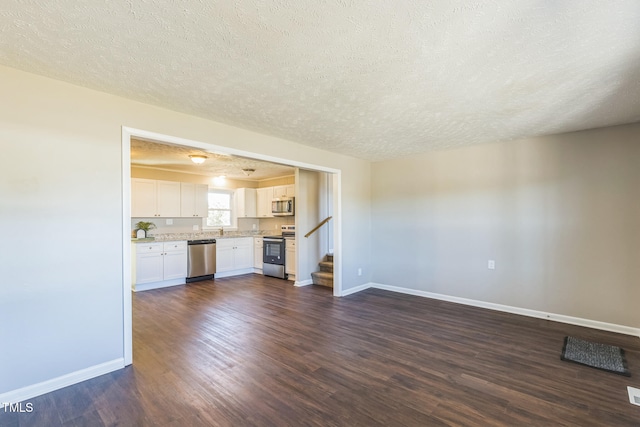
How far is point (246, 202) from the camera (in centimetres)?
758

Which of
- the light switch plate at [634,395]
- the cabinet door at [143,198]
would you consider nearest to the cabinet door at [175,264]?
the cabinet door at [143,198]

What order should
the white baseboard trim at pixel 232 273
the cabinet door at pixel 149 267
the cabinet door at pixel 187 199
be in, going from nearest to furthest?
1. the cabinet door at pixel 149 267
2. the cabinet door at pixel 187 199
3. the white baseboard trim at pixel 232 273

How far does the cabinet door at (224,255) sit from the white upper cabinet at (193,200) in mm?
861

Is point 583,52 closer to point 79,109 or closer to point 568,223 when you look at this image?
point 568,223

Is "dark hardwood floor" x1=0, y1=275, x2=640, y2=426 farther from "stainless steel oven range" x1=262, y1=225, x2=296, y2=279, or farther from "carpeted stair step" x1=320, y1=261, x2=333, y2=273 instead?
"stainless steel oven range" x1=262, y1=225, x2=296, y2=279

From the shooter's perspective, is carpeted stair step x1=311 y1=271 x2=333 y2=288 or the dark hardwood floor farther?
carpeted stair step x1=311 y1=271 x2=333 y2=288

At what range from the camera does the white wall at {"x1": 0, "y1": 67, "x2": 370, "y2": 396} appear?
7.07 feet

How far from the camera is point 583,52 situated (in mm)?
1934

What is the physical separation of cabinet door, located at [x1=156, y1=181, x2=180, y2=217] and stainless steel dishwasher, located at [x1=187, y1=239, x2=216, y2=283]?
866 mm

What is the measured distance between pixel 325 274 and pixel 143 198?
4.04 meters

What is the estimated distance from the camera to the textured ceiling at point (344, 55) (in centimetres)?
156

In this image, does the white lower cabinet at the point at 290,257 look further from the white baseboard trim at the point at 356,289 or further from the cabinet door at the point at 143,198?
the cabinet door at the point at 143,198

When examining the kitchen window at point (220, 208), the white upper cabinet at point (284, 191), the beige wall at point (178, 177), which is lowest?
the kitchen window at point (220, 208)

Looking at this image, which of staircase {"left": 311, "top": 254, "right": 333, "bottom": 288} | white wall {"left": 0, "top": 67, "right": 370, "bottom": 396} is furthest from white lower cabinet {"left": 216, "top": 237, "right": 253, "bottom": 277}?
white wall {"left": 0, "top": 67, "right": 370, "bottom": 396}
